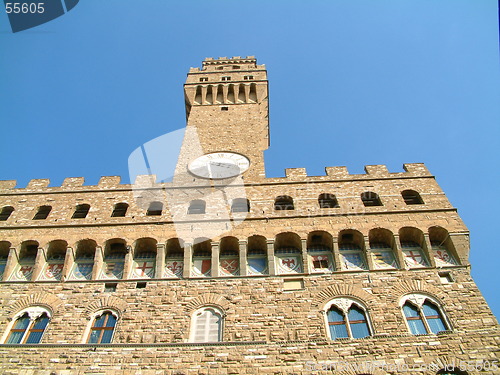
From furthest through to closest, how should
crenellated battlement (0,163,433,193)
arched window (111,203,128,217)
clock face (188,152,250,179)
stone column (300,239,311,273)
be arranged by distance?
clock face (188,152,250,179) < crenellated battlement (0,163,433,193) < arched window (111,203,128,217) < stone column (300,239,311,273)

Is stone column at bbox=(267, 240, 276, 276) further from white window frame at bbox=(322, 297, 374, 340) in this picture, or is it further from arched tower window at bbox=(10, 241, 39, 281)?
arched tower window at bbox=(10, 241, 39, 281)

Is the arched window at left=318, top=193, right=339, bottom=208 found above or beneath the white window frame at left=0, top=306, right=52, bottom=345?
above

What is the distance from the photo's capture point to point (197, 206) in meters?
16.0

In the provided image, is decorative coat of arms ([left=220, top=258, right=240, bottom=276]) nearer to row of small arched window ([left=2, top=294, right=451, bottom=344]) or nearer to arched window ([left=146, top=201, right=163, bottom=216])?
row of small arched window ([left=2, top=294, right=451, bottom=344])

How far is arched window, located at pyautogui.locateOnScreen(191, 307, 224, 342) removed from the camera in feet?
38.9

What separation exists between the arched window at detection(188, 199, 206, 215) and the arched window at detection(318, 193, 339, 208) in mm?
3723

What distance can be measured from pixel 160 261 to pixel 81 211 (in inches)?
157

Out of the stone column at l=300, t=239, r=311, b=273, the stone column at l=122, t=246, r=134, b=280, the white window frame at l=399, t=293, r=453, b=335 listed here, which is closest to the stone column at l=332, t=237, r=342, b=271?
the stone column at l=300, t=239, r=311, b=273

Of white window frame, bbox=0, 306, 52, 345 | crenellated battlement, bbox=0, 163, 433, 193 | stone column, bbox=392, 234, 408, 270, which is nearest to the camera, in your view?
white window frame, bbox=0, 306, 52, 345

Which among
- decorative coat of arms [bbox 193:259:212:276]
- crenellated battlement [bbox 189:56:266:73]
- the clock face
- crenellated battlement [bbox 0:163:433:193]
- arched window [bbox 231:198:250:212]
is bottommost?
decorative coat of arms [bbox 193:259:212:276]

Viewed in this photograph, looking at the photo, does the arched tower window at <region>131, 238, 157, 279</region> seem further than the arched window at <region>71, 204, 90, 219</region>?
No

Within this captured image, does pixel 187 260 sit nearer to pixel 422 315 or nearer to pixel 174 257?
pixel 174 257

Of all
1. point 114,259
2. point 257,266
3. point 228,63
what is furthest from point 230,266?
point 228,63

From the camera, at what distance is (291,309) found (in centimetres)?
1232
